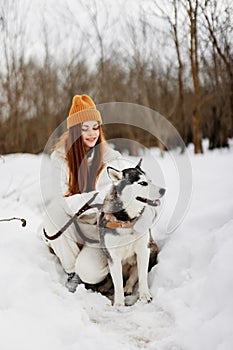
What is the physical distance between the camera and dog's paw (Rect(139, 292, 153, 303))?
240cm

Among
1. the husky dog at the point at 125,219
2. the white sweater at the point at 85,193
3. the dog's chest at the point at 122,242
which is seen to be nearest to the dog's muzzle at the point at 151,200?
the husky dog at the point at 125,219

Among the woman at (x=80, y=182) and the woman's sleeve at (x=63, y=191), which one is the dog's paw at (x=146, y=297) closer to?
the woman at (x=80, y=182)

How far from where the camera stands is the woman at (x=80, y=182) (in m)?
2.56

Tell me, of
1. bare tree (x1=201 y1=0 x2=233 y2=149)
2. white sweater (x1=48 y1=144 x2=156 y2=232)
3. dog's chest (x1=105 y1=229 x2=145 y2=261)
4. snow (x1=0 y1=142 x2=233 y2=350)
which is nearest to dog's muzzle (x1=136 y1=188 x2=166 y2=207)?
white sweater (x1=48 y1=144 x2=156 y2=232)

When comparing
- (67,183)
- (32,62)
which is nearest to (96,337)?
(67,183)

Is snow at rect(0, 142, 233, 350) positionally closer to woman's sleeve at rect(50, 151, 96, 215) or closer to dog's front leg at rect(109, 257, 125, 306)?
dog's front leg at rect(109, 257, 125, 306)

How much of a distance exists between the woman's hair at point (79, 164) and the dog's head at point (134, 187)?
0.37 meters

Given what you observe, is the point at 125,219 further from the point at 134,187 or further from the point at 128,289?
the point at 128,289

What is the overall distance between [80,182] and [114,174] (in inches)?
17.8

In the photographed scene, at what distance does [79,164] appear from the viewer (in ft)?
8.86

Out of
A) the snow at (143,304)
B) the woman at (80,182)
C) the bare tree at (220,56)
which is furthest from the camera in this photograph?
the bare tree at (220,56)

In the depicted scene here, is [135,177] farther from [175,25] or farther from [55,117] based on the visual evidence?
[55,117]

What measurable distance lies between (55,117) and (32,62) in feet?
6.83

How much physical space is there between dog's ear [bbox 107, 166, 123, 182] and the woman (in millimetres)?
182
